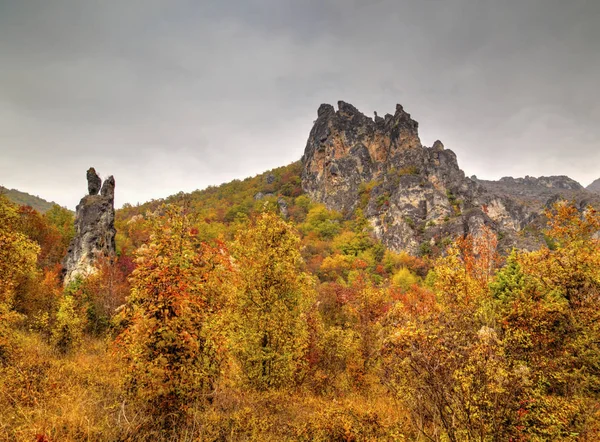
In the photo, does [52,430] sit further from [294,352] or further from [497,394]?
[497,394]

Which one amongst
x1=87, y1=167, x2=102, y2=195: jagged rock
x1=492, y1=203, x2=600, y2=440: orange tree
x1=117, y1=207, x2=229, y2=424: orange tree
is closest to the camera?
x1=117, y1=207, x2=229, y2=424: orange tree

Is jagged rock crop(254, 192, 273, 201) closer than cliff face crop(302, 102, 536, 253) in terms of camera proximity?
No

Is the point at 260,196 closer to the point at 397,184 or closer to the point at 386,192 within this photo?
the point at 386,192

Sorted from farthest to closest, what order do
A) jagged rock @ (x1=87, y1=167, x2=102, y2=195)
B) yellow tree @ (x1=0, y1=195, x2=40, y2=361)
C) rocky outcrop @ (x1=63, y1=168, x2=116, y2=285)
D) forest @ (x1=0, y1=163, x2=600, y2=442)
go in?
1. jagged rock @ (x1=87, y1=167, x2=102, y2=195)
2. rocky outcrop @ (x1=63, y1=168, x2=116, y2=285)
3. yellow tree @ (x1=0, y1=195, x2=40, y2=361)
4. forest @ (x1=0, y1=163, x2=600, y2=442)

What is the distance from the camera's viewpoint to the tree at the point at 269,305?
12109 millimetres

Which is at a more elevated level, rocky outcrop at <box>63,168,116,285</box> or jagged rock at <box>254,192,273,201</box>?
jagged rock at <box>254,192,273,201</box>

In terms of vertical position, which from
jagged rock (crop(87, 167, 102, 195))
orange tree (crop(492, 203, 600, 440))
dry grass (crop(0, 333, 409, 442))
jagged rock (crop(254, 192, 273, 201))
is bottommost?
dry grass (crop(0, 333, 409, 442))

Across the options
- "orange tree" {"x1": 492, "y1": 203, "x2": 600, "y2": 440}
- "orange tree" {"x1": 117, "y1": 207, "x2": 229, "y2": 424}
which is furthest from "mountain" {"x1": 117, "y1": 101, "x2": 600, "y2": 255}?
"orange tree" {"x1": 117, "y1": 207, "x2": 229, "y2": 424}

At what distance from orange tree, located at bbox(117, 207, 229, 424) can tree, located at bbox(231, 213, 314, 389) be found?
4208mm

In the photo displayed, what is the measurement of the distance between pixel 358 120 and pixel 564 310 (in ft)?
399

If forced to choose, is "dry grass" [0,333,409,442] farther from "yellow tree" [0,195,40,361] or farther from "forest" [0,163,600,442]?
"yellow tree" [0,195,40,361]

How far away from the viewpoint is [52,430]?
6801 mm

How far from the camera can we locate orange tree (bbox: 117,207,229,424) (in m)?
6.72

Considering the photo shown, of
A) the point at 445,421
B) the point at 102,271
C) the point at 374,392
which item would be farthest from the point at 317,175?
the point at 445,421
